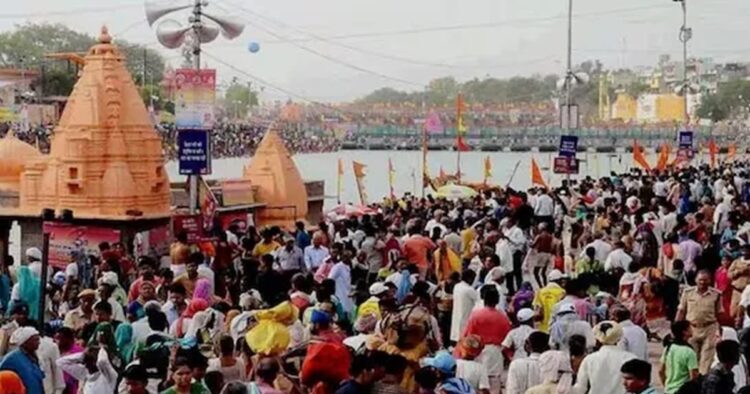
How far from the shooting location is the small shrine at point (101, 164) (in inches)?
826

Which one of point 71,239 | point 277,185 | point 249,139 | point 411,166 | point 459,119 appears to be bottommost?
point 411,166

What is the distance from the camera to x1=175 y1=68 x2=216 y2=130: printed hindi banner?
14820 millimetres

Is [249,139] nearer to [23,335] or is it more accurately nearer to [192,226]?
[192,226]

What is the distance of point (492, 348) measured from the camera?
348 inches

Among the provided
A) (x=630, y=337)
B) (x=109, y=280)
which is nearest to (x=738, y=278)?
(x=630, y=337)

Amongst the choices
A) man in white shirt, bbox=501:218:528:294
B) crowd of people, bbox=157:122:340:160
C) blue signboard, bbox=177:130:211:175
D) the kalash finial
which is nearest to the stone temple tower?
the kalash finial

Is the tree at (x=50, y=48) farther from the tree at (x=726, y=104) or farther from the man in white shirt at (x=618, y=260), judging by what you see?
the man in white shirt at (x=618, y=260)

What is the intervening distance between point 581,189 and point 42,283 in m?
14.5

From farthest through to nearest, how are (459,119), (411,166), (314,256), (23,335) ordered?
(411,166) < (459,119) < (314,256) < (23,335)

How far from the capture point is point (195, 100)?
15.0 metres

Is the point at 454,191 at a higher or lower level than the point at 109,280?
lower

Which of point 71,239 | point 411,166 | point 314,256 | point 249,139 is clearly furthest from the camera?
point 249,139

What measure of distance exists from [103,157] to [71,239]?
311 cm

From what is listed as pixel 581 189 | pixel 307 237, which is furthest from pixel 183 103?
pixel 581 189
